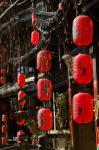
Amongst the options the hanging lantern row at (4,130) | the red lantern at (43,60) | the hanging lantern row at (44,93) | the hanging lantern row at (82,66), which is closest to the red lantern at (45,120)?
the hanging lantern row at (44,93)

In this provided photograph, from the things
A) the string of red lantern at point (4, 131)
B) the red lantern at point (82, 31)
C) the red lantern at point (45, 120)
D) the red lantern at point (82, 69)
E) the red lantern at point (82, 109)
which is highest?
the red lantern at point (82, 31)

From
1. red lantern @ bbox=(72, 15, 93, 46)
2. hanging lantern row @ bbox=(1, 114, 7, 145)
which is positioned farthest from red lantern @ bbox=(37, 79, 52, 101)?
hanging lantern row @ bbox=(1, 114, 7, 145)

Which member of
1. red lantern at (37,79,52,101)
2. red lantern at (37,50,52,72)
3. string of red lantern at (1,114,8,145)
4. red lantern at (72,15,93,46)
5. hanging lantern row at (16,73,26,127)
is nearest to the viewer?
red lantern at (72,15,93,46)

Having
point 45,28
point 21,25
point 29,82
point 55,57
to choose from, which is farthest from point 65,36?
point 21,25

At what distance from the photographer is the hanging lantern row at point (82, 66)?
11.9m

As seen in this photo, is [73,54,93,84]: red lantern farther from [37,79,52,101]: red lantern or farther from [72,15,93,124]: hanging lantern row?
[37,79,52,101]: red lantern

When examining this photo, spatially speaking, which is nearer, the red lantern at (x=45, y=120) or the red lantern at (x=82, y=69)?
the red lantern at (x=82, y=69)

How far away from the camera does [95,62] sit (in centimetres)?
1440

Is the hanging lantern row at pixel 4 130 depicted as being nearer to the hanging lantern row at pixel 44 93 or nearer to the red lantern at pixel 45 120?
the hanging lantern row at pixel 44 93

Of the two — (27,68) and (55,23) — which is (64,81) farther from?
(27,68)

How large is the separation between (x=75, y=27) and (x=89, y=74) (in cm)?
121

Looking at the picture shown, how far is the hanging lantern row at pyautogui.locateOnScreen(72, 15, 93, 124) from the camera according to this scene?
11898 mm

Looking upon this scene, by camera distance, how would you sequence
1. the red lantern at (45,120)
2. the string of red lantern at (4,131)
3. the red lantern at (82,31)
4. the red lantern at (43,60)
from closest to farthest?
the red lantern at (82,31)
the red lantern at (45,120)
the red lantern at (43,60)
the string of red lantern at (4,131)

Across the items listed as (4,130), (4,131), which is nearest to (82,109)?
(4,130)
